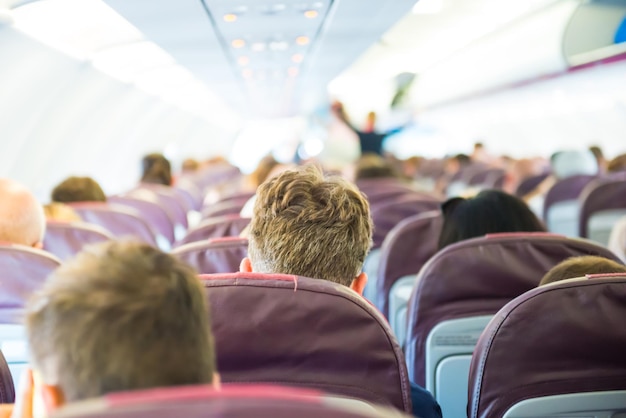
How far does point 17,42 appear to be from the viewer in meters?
6.95

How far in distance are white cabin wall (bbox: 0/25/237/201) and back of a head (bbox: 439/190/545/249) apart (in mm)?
4422

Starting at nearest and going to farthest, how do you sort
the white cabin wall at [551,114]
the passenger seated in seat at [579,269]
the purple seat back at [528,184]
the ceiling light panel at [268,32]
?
the passenger seated in seat at [579,269] < the ceiling light panel at [268,32] < the purple seat back at [528,184] < the white cabin wall at [551,114]

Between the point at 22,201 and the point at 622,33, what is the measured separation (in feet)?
19.4

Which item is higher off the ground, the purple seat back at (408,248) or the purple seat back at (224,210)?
the purple seat back at (224,210)

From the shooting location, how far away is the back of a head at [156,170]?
358 inches

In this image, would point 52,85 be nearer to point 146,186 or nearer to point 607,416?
point 146,186

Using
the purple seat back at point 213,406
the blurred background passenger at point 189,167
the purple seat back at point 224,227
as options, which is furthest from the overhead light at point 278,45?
the purple seat back at point 213,406

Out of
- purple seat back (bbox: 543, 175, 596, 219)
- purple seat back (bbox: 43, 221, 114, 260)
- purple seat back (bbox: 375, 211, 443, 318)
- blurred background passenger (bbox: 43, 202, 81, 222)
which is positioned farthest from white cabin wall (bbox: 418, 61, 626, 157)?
purple seat back (bbox: 43, 221, 114, 260)

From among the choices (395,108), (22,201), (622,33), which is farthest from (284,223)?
(395,108)

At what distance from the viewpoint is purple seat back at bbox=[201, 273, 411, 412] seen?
176 centimetres

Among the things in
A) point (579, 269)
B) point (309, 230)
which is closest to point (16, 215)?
point (309, 230)

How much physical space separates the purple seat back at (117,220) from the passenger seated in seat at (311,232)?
2881 millimetres

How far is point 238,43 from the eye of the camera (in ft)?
25.6

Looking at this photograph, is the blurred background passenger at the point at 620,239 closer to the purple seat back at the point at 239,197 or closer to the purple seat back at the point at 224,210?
the purple seat back at the point at 224,210
